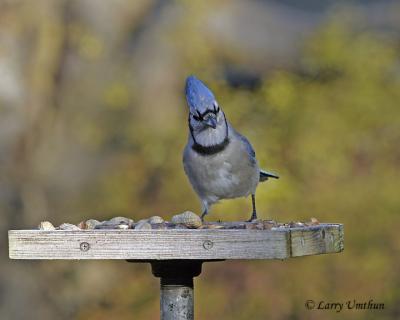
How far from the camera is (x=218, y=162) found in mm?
3707

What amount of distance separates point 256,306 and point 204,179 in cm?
284

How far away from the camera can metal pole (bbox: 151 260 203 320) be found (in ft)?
11.2

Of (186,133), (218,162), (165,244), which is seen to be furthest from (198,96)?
(186,133)

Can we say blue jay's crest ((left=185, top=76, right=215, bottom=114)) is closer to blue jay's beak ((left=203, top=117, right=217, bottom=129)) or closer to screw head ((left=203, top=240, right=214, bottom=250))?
blue jay's beak ((left=203, top=117, right=217, bottom=129))

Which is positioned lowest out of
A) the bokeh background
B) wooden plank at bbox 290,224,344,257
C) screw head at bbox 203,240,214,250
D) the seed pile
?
screw head at bbox 203,240,214,250

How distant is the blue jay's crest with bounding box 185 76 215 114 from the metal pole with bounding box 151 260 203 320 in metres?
0.49

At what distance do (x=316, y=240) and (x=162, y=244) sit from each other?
472 millimetres

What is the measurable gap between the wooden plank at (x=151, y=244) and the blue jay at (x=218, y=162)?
555 millimetres

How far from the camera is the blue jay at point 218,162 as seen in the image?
3646mm

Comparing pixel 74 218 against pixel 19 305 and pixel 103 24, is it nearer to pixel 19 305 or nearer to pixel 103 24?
pixel 19 305

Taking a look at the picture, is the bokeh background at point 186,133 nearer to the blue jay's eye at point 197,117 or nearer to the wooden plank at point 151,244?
the blue jay's eye at point 197,117

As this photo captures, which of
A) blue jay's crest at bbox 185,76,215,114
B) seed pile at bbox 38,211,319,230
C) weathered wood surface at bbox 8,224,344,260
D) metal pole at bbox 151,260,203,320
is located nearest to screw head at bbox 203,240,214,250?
weathered wood surface at bbox 8,224,344,260

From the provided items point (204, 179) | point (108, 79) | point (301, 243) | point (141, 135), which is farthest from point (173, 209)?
point (301, 243)

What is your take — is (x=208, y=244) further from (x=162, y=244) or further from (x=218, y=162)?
(x=218, y=162)
